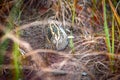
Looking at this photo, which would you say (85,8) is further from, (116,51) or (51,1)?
(116,51)

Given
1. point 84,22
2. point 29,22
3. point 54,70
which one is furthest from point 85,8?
point 54,70

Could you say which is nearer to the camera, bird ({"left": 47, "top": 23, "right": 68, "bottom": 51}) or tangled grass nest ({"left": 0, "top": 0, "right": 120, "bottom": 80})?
tangled grass nest ({"left": 0, "top": 0, "right": 120, "bottom": 80})

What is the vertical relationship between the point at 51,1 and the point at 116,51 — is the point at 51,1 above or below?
above

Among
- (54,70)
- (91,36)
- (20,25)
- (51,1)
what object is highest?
(51,1)

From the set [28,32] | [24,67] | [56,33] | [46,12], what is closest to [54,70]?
[24,67]

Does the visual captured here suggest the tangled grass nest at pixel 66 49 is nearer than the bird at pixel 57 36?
Yes

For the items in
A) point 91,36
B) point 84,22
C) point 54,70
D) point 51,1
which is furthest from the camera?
point 51,1

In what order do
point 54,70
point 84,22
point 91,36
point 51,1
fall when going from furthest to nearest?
1. point 51,1
2. point 84,22
3. point 91,36
4. point 54,70

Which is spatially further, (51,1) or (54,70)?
(51,1)

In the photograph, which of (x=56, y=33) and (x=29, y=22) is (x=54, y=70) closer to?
(x=56, y=33)
